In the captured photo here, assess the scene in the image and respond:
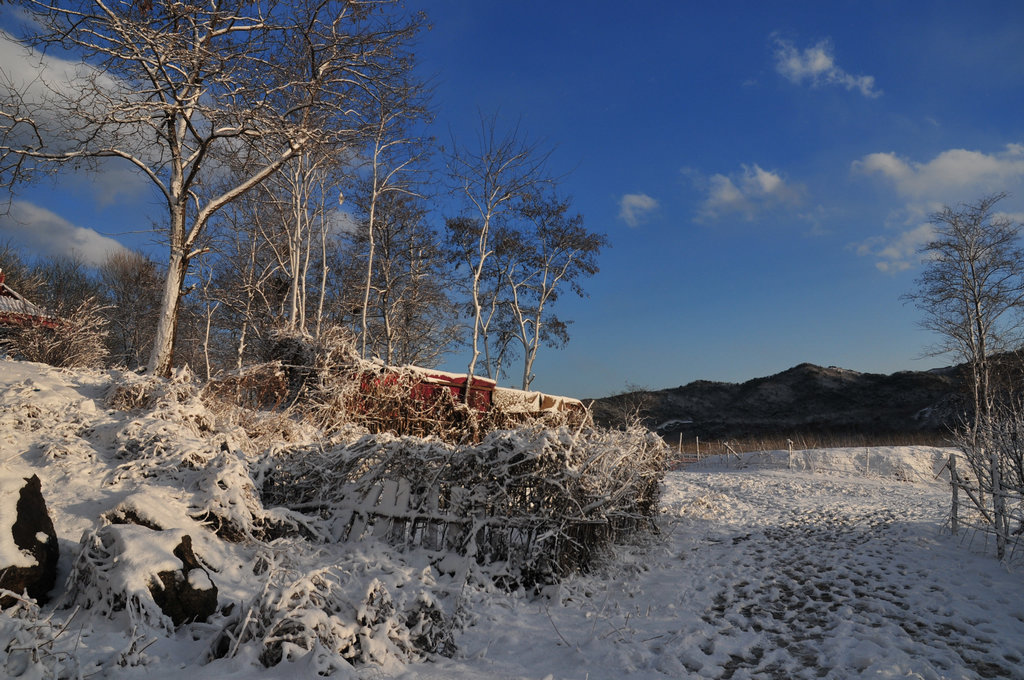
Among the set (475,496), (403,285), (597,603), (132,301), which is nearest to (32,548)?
(475,496)

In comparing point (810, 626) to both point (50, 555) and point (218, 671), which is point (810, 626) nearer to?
point (218, 671)

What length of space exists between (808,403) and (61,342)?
54.3 m

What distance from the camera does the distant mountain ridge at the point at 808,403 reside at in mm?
42844

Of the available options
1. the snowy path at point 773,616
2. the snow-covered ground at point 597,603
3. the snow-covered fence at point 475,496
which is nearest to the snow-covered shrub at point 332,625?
the snow-covered ground at point 597,603

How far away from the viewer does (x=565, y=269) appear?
27.7 m

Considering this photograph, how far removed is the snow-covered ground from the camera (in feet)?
11.1

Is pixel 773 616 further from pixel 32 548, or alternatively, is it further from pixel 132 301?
pixel 132 301

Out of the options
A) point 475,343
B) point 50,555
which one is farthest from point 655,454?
point 475,343

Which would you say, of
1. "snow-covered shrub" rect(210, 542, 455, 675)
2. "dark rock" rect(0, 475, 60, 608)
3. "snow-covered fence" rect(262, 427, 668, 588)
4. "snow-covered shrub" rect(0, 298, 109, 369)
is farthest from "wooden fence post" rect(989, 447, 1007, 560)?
"snow-covered shrub" rect(0, 298, 109, 369)

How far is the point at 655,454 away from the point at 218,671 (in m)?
6.47

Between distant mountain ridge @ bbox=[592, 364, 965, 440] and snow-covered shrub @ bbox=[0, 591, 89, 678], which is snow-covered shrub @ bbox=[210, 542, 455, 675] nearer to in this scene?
snow-covered shrub @ bbox=[0, 591, 89, 678]

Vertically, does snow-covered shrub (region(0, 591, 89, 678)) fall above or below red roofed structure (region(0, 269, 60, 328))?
below

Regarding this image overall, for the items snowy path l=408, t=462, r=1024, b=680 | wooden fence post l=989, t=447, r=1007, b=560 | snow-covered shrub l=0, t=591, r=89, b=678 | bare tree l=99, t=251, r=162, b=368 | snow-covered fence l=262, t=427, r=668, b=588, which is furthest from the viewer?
bare tree l=99, t=251, r=162, b=368

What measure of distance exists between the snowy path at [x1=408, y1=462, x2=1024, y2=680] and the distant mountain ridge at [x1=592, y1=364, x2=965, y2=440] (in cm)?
3237
